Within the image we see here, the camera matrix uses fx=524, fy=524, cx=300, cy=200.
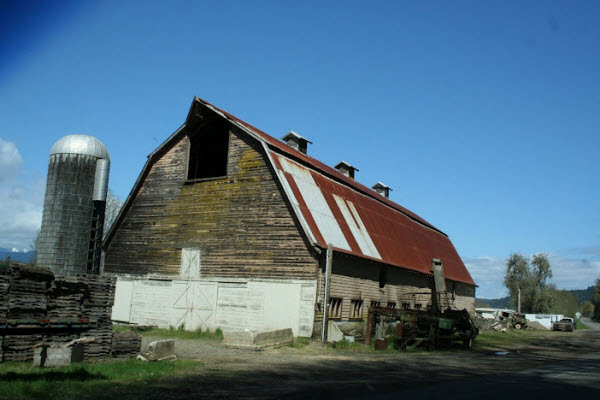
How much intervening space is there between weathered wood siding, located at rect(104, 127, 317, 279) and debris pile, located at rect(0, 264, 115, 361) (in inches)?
334

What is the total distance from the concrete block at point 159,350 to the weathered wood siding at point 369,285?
25.9 ft

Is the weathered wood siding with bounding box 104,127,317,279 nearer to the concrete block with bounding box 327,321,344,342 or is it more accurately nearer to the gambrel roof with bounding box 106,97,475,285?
the gambrel roof with bounding box 106,97,475,285

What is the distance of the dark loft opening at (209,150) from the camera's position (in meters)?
26.8

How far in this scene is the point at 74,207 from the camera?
105 ft

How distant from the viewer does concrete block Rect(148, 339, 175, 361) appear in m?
14.5

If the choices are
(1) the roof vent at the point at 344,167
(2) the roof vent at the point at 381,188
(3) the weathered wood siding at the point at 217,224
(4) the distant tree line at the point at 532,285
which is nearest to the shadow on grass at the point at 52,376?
(3) the weathered wood siding at the point at 217,224

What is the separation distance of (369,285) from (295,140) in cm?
1031

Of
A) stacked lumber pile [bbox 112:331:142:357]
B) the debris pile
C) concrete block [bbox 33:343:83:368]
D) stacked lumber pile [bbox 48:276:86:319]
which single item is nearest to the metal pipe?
stacked lumber pile [bbox 112:331:142:357]

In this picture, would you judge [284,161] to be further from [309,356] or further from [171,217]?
[309,356]

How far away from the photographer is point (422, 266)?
111ft

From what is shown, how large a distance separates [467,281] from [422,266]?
1141cm

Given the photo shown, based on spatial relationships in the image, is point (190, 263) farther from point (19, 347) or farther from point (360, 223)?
point (19, 347)

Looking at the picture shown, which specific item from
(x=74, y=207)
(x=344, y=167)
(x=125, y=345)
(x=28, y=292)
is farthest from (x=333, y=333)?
(x=344, y=167)

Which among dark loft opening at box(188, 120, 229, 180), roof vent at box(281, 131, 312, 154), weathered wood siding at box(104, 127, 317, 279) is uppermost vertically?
roof vent at box(281, 131, 312, 154)
